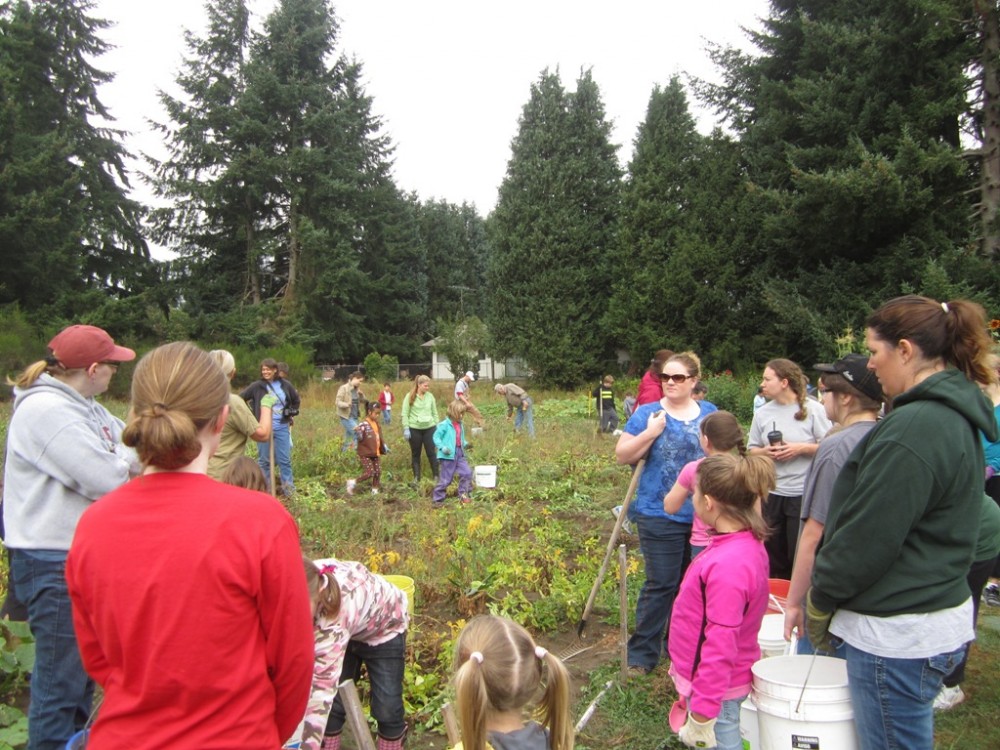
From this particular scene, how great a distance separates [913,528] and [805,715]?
73 centimetres

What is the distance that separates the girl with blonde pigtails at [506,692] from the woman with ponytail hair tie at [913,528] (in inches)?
34.0

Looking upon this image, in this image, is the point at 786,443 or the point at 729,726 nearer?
the point at 729,726

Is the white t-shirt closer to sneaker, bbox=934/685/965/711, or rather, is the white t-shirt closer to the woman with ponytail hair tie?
sneaker, bbox=934/685/965/711

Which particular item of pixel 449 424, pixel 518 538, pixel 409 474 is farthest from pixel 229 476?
pixel 409 474

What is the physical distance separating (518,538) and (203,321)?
91.3ft

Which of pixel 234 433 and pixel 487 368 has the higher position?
pixel 234 433

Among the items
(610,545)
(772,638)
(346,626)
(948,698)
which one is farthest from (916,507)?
(610,545)

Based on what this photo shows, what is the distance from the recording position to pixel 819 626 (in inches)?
87.9

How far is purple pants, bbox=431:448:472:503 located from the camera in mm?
8742

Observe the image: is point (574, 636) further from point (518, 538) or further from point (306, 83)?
point (306, 83)

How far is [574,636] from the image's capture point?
14.7 feet

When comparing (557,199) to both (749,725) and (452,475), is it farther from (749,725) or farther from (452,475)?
(749,725)

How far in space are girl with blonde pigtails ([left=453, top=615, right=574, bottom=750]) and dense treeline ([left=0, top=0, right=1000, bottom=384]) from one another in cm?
1694

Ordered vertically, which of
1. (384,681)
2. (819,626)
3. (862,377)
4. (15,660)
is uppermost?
(862,377)
